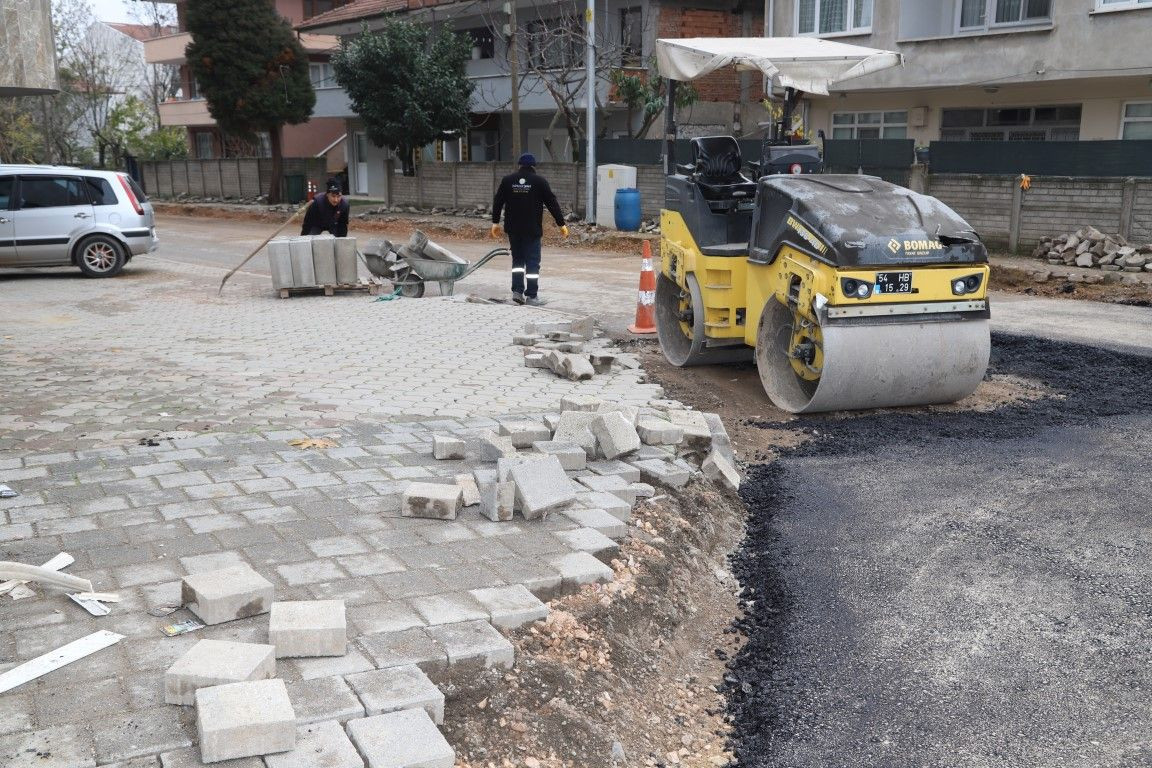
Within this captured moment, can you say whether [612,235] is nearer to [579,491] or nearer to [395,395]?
[395,395]

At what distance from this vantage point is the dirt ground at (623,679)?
343 cm

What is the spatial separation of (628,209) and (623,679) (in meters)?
20.0

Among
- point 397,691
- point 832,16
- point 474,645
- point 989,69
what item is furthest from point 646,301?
point 832,16

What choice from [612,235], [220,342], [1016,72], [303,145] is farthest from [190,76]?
[220,342]

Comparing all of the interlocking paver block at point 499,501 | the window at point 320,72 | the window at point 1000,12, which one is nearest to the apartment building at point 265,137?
the window at point 320,72

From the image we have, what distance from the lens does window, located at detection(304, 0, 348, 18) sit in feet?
151

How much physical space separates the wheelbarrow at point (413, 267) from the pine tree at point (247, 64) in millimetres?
23156

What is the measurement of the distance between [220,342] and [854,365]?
629 cm

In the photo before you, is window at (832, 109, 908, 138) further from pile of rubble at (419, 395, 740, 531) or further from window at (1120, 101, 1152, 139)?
pile of rubble at (419, 395, 740, 531)

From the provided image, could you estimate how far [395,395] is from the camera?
787 centimetres

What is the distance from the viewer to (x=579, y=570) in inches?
173

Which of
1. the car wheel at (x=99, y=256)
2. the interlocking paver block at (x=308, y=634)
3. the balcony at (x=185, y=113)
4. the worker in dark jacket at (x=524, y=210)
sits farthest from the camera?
the balcony at (x=185, y=113)

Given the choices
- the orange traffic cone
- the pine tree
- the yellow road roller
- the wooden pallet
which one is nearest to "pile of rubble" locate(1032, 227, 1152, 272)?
the orange traffic cone

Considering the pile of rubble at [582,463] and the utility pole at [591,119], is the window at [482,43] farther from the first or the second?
the pile of rubble at [582,463]
